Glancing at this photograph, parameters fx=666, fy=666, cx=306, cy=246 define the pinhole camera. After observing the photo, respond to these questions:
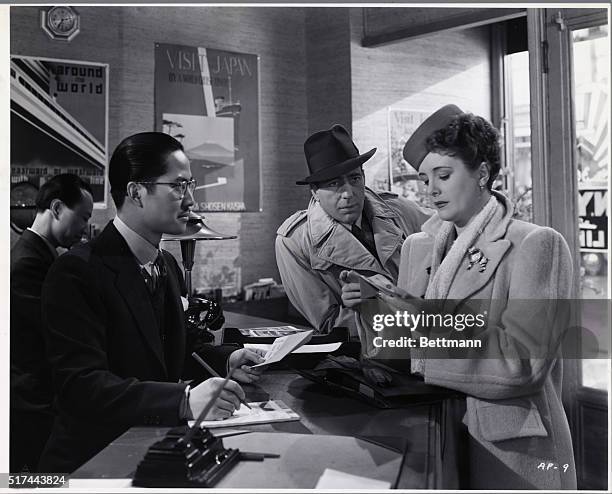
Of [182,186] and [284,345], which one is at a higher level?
[182,186]

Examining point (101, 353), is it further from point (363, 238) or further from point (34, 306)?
point (363, 238)

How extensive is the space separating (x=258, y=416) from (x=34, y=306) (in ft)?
2.34

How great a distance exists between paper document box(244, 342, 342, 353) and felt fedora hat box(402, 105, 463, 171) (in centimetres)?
54

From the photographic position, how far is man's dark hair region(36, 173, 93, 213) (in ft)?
6.05

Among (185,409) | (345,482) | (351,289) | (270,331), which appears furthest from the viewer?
(270,331)

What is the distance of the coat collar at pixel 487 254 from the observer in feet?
5.56

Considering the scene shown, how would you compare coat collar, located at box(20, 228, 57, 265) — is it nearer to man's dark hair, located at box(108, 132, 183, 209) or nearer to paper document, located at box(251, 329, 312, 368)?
man's dark hair, located at box(108, 132, 183, 209)

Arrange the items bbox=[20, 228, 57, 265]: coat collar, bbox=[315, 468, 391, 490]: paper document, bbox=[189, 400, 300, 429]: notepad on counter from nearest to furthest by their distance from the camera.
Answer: bbox=[315, 468, 391, 490]: paper document < bbox=[189, 400, 300, 429]: notepad on counter < bbox=[20, 228, 57, 265]: coat collar

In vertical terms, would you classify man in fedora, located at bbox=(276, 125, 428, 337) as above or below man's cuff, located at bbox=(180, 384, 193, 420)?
above

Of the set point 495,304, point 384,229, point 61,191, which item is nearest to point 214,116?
point 61,191

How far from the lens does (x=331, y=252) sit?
1.83 metres

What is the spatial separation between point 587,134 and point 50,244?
5.01 ft

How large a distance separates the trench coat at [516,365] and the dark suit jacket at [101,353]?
724 mm

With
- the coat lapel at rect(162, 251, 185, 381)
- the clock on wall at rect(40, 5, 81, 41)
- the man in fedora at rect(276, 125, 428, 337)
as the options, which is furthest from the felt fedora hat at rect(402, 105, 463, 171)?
the clock on wall at rect(40, 5, 81, 41)
